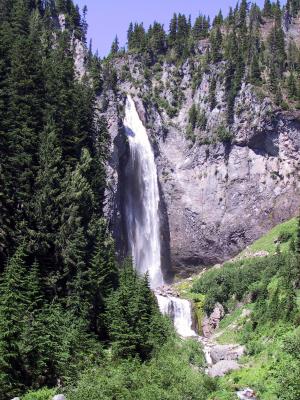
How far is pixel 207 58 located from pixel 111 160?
110 feet

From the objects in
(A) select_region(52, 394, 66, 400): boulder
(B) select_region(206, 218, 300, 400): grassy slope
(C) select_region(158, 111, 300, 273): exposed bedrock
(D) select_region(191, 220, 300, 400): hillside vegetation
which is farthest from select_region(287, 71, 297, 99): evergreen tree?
(A) select_region(52, 394, 66, 400): boulder

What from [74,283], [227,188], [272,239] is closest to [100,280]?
[74,283]

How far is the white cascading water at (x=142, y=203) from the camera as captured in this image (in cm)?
8586

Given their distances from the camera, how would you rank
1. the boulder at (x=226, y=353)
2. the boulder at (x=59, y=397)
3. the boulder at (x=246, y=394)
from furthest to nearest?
the boulder at (x=226, y=353)
the boulder at (x=246, y=394)
the boulder at (x=59, y=397)

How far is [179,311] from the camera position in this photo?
6944 cm

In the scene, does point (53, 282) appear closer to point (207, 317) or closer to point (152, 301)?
point (152, 301)

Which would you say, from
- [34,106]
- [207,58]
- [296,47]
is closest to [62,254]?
[34,106]

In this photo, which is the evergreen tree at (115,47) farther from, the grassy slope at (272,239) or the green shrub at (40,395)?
the green shrub at (40,395)

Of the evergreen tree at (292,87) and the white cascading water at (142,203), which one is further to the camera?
the evergreen tree at (292,87)

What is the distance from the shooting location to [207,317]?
6981 centimetres

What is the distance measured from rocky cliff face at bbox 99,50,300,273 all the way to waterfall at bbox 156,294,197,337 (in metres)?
15.8

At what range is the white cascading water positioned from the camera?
85.9 m

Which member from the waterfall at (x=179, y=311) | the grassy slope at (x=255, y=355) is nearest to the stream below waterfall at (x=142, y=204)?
the waterfall at (x=179, y=311)

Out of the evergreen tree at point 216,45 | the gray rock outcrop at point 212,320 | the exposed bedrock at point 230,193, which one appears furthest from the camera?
the evergreen tree at point 216,45
